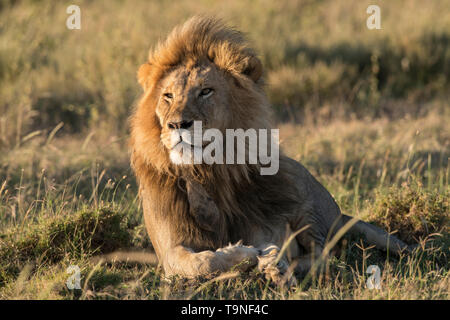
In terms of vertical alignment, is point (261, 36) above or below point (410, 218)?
above

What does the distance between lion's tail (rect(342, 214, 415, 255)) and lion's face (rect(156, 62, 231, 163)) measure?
1.39 m

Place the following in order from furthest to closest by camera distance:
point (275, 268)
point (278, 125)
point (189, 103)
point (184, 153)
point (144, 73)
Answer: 1. point (278, 125)
2. point (144, 73)
3. point (189, 103)
4. point (184, 153)
5. point (275, 268)

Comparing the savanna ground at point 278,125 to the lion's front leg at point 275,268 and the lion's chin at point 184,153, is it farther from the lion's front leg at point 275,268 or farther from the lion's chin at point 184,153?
the lion's chin at point 184,153

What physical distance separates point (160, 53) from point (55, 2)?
11.8 meters

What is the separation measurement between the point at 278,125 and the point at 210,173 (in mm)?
5232

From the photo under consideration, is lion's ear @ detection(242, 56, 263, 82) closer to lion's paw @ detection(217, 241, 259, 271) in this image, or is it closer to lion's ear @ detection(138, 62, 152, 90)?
lion's ear @ detection(138, 62, 152, 90)

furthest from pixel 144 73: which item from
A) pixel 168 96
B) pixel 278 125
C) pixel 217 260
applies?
pixel 278 125

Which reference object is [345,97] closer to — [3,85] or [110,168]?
[110,168]

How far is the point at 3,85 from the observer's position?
396 inches

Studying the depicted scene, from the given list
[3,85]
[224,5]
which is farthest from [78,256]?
[224,5]

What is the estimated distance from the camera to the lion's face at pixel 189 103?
3756 millimetres

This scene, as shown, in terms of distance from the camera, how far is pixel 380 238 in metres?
4.70

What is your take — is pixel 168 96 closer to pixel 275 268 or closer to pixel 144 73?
pixel 144 73

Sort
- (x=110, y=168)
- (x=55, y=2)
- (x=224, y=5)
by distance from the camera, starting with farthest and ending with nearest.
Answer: (x=55, y=2), (x=224, y=5), (x=110, y=168)
